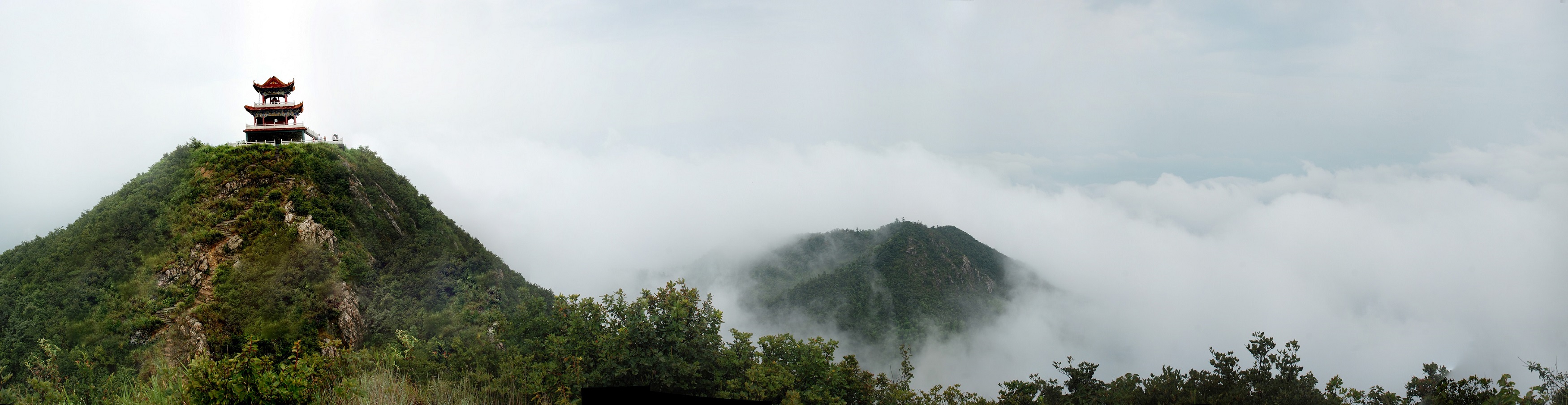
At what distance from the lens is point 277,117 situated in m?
31.0

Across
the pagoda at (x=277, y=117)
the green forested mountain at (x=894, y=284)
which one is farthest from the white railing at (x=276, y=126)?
the green forested mountain at (x=894, y=284)

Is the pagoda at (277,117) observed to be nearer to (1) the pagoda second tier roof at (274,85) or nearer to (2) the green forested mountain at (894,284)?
(1) the pagoda second tier roof at (274,85)

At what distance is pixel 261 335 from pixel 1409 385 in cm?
2477

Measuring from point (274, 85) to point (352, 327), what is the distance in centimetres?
1776

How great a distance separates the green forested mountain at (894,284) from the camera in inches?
3433

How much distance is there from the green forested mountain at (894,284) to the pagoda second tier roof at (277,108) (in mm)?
65283

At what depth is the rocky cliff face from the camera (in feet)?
59.5

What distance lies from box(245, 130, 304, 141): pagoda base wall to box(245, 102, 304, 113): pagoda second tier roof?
1136 mm

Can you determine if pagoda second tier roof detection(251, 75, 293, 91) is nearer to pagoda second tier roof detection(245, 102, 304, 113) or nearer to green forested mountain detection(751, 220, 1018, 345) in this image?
pagoda second tier roof detection(245, 102, 304, 113)

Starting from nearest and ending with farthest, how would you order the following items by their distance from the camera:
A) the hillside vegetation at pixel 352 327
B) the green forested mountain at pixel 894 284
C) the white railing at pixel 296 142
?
the hillside vegetation at pixel 352 327
the white railing at pixel 296 142
the green forested mountain at pixel 894 284

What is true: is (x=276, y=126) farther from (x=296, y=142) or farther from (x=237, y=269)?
(x=237, y=269)

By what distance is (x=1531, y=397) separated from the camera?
23.5 ft

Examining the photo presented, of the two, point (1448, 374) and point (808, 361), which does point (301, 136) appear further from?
point (1448, 374)

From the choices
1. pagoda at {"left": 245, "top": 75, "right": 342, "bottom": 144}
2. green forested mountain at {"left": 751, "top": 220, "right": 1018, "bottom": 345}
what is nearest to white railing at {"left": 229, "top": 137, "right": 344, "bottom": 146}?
pagoda at {"left": 245, "top": 75, "right": 342, "bottom": 144}
